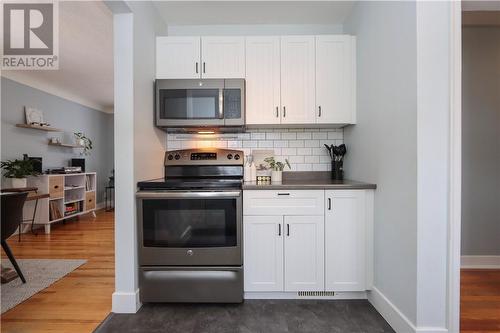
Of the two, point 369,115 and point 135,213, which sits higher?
Result: point 369,115

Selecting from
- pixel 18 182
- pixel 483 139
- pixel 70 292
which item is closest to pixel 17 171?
pixel 18 182

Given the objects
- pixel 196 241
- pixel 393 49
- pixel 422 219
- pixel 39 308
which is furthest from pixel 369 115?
pixel 39 308

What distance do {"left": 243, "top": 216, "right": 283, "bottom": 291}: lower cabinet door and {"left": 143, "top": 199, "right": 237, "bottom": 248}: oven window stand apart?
5.3 inches

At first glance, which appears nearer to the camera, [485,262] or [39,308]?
[39,308]

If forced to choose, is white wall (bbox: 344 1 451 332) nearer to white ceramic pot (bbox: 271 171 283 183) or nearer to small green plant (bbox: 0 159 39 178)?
white ceramic pot (bbox: 271 171 283 183)

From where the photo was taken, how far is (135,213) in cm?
192

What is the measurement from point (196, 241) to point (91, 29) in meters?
2.63

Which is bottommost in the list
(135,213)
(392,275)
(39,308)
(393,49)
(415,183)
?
(39,308)

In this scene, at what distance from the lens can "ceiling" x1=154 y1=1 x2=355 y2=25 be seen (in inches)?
90.4

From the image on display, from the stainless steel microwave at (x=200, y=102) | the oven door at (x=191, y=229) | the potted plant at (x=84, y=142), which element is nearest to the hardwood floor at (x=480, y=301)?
the oven door at (x=191, y=229)

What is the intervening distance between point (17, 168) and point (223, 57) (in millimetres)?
3583

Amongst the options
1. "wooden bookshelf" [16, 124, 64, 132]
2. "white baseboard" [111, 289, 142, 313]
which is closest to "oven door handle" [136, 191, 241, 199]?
"white baseboard" [111, 289, 142, 313]

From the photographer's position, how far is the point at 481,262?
2.62 metres

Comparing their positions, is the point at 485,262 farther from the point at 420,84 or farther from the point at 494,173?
the point at 420,84
